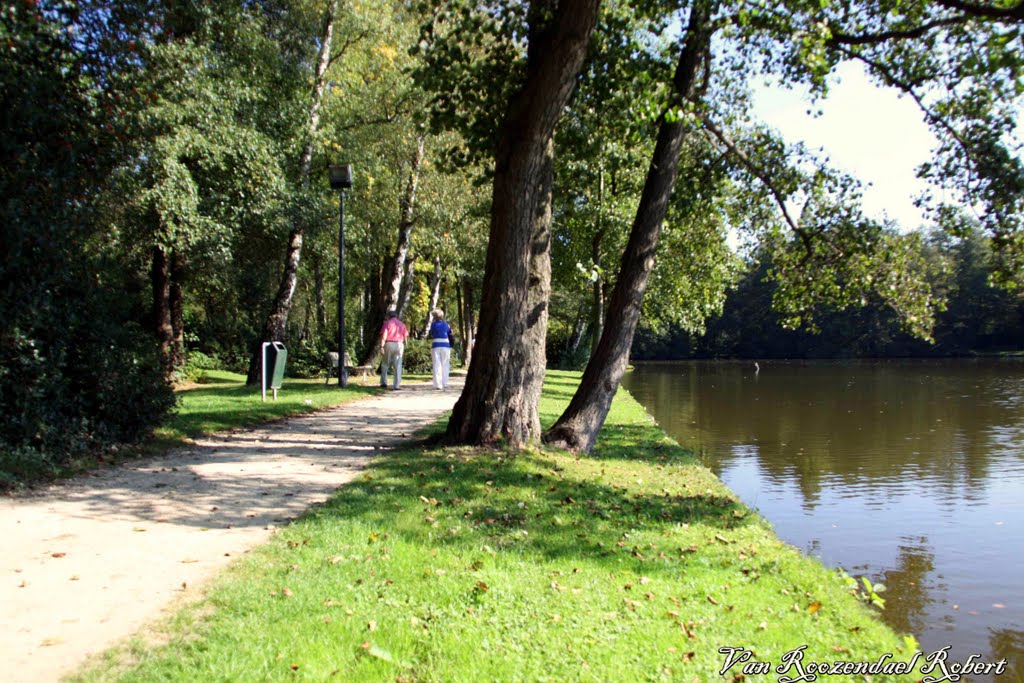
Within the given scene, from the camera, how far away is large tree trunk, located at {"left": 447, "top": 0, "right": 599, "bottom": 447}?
27.6 feet

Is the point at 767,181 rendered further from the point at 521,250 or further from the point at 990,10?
the point at 521,250

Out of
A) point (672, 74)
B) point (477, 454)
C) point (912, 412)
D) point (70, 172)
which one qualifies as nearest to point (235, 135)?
point (70, 172)

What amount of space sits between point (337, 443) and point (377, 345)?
44.3 feet

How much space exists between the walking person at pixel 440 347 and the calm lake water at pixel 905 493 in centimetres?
575

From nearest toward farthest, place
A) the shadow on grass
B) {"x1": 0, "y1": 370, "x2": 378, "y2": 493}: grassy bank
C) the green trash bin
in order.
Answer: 1. the shadow on grass
2. {"x1": 0, "y1": 370, "x2": 378, "y2": 493}: grassy bank
3. the green trash bin

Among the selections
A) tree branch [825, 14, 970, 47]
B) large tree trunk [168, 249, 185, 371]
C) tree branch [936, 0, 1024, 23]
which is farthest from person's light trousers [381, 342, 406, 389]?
tree branch [936, 0, 1024, 23]

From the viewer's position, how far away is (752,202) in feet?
41.3

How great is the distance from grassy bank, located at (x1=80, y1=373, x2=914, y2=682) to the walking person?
10.6m

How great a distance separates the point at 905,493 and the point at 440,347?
11.3 m

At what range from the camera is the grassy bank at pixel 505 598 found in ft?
11.8

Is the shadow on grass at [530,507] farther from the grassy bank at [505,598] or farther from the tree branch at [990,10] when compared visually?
the tree branch at [990,10]

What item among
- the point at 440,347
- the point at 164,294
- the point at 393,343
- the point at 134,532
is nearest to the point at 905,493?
the point at 134,532

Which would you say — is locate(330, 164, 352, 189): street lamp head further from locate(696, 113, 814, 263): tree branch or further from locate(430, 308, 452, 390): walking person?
locate(696, 113, 814, 263): tree branch
